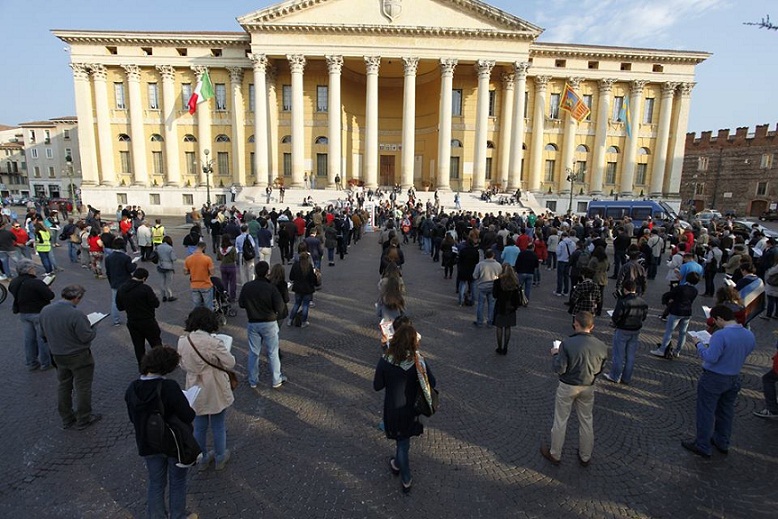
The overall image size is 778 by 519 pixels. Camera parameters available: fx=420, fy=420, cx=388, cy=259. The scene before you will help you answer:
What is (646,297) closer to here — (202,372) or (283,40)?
(202,372)

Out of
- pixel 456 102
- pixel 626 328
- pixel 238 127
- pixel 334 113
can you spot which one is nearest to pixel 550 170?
pixel 456 102

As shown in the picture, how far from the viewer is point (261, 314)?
5.81 m

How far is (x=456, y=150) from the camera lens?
129ft

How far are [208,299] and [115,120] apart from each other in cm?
3773

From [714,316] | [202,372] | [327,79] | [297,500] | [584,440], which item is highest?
[327,79]

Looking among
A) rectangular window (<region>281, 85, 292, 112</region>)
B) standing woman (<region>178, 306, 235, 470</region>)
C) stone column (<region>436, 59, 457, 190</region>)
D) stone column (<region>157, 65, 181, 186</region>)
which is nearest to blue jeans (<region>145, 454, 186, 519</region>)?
standing woman (<region>178, 306, 235, 470</region>)

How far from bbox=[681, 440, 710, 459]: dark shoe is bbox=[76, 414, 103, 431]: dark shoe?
724cm

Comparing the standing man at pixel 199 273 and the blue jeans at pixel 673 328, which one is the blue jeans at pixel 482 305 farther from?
the standing man at pixel 199 273

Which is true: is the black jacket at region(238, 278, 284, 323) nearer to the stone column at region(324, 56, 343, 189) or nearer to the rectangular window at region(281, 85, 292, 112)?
the stone column at region(324, 56, 343, 189)

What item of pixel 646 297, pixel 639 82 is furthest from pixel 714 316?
pixel 639 82

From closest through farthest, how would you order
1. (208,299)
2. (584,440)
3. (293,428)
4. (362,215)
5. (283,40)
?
1. (584,440)
2. (293,428)
3. (208,299)
4. (362,215)
5. (283,40)

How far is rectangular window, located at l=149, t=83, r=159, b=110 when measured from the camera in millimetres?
37000

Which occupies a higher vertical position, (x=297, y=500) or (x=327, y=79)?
(x=327, y=79)

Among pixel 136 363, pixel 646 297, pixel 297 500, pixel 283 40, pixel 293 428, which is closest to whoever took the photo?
pixel 297 500
